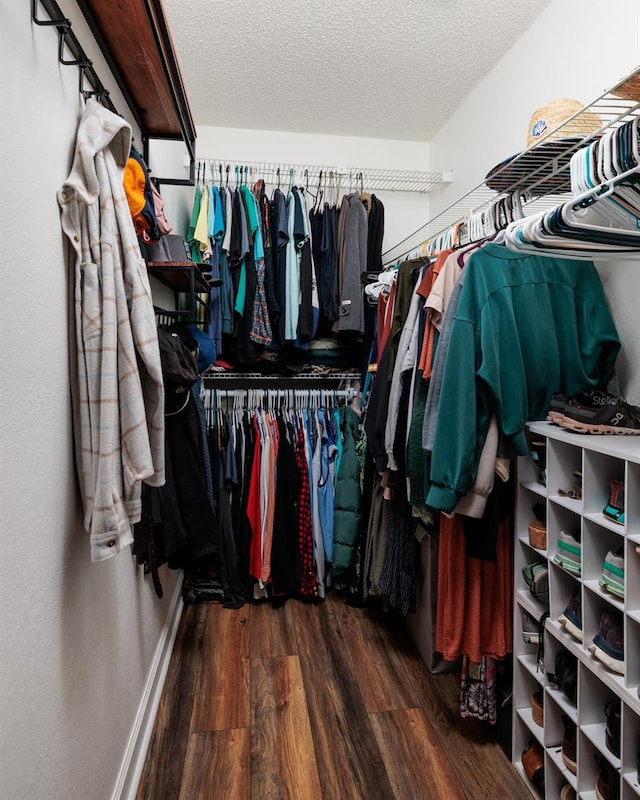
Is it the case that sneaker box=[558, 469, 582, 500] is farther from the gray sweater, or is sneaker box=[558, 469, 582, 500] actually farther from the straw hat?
the gray sweater

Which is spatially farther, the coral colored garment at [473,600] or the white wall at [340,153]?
the white wall at [340,153]

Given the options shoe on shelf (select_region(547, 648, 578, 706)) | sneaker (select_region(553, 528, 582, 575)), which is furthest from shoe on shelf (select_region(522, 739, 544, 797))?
sneaker (select_region(553, 528, 582, 575))

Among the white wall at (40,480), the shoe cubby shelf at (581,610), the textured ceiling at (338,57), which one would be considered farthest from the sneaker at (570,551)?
the textured ceiling at (338,57)

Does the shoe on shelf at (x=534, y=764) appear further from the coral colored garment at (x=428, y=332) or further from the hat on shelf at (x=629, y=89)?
the hat on shelf at (x=629, y=89)

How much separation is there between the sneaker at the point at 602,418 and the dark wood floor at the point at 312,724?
43.6 inches

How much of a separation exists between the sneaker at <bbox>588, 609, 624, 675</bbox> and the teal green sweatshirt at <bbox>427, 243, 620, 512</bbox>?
0.43 metres

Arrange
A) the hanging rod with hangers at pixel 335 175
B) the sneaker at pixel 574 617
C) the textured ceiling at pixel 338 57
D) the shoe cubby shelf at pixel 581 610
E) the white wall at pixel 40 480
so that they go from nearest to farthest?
the white wall at pixel 40 480
the shoe cubby shelf at pixel 581 610
the sneaker at pixel 574 617
the textured ceiling at pixel 338 57
the hanging rod with hangers at pixel 335 175

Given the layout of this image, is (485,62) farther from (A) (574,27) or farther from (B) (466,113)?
(A) (574,27)

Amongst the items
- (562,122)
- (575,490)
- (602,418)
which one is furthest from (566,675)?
(562,122)

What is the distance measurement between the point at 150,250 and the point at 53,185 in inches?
28.8

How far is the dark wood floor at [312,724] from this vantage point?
1.45m

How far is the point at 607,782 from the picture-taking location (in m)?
1.13

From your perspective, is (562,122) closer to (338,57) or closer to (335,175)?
(338,57)

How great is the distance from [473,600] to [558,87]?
1874mm
